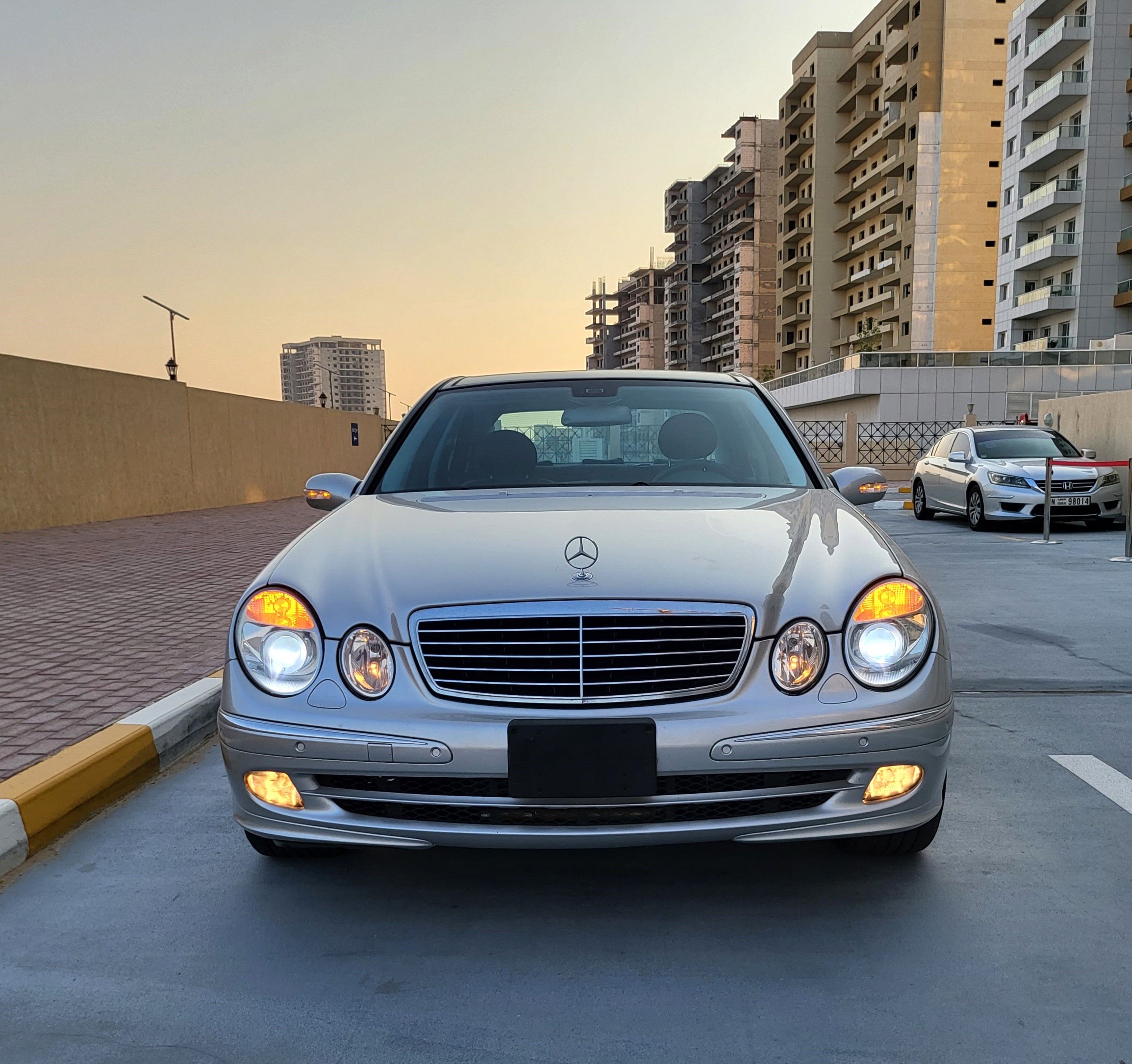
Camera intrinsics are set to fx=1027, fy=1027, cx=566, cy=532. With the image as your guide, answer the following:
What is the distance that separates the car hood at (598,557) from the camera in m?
2.49

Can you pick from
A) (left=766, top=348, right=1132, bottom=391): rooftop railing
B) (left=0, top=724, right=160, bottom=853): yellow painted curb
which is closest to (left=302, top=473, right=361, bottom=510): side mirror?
(left=0, top=724, right=160, bottom=853): yellow painted curb

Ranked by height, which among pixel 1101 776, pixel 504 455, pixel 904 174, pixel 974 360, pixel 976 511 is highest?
pixel 904 174

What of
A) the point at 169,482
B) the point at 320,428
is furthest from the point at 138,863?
the point at 320,428

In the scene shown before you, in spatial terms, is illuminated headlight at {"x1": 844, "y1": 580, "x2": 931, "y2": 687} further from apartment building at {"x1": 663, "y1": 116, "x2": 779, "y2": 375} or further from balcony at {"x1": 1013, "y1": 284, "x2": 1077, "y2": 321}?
apartment building at {"x1": 663, "y1": 116, "x2": 779, "y2": 375}

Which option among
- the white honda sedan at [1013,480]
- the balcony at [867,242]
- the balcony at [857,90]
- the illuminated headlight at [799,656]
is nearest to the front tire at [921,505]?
the white honda sedan at [1013,480]

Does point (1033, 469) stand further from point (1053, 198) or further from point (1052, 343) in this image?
point (1053, 198)

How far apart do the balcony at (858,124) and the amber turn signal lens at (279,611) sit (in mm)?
75899

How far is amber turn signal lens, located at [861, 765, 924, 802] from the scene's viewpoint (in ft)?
8.10

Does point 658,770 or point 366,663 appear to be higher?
point 366,663

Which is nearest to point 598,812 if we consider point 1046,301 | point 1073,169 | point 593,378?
point 593,378

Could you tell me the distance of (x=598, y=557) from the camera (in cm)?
262

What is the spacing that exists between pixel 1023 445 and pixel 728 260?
95.9 m

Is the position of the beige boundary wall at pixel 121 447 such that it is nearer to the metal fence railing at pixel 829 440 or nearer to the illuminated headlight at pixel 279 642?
the illuminated headlight at pixel 279 642

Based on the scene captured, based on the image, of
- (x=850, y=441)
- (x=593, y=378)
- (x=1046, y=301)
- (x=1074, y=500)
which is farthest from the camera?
(x=1046, y=301)
